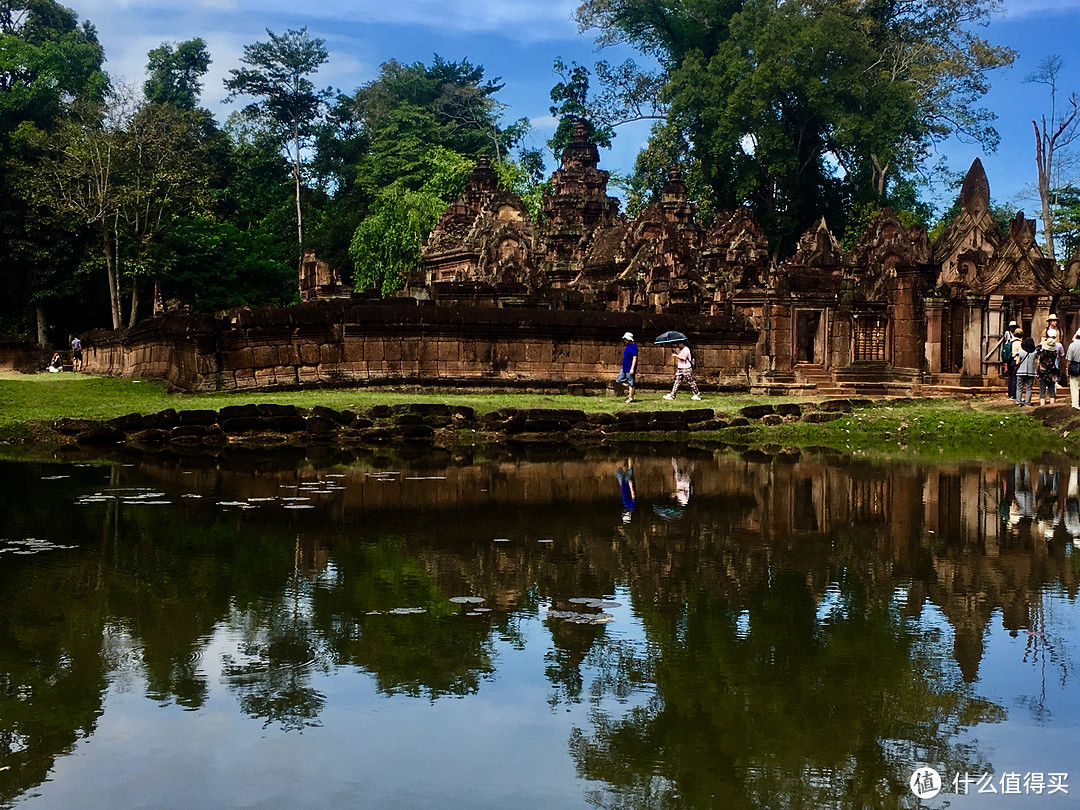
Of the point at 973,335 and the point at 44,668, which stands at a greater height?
the point at 973,335

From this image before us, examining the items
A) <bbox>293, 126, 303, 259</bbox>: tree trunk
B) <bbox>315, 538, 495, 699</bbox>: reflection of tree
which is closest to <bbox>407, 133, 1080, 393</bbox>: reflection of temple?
<bbox>315, 538, 495, 699</bbox>: reflection of tree

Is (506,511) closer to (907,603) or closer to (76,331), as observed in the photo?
(907,603)

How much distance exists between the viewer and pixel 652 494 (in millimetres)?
11594

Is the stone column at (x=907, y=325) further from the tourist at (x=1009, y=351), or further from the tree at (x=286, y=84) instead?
the tree at (x=286, y=84)

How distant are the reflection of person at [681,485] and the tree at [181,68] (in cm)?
5790

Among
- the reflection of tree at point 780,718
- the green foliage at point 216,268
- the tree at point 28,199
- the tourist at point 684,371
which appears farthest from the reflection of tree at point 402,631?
the green foliage at point 216,268

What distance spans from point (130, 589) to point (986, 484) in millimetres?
8928

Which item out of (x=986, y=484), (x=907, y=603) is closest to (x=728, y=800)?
(x=907, y=603)

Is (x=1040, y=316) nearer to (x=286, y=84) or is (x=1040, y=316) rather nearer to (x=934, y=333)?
(x=934, y=333)

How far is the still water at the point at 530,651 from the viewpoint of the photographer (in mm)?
4508

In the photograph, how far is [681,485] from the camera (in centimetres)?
A: 1233

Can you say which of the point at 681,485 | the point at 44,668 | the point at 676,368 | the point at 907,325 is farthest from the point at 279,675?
the point at 907,325

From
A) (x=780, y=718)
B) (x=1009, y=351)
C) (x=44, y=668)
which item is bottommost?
(x=780, y=718)

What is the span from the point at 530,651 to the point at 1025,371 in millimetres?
16346
